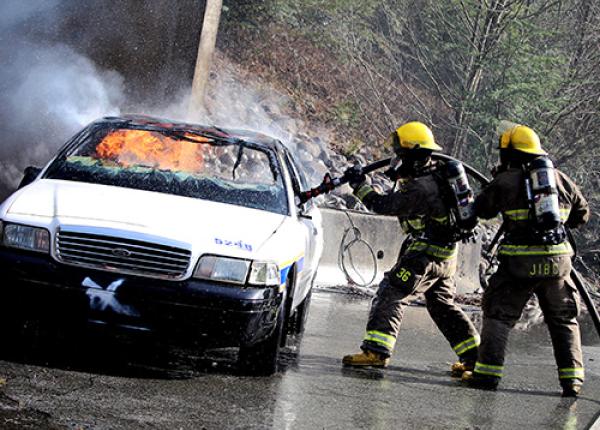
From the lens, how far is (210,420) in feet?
16.8

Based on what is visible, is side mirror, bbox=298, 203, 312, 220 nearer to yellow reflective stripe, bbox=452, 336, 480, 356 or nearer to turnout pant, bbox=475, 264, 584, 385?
turnout pant, bbox=475, 264, 584, 385

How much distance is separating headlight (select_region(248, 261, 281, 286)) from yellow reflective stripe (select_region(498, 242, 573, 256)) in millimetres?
2102

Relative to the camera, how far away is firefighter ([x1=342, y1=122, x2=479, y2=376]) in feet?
24.1

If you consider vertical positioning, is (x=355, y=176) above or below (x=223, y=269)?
above

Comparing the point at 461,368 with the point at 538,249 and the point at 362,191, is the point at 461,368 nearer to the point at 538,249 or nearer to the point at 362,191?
the point at 538,249

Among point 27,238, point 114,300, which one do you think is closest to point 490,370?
point 114,300

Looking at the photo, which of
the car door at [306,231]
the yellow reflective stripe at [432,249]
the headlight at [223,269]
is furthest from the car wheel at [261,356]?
the yellow reflective stripe at [432,249]

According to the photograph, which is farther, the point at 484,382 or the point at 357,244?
the point at 357,244

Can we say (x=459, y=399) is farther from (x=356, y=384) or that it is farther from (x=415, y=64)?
(x=415, y=64)

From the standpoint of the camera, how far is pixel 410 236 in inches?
309

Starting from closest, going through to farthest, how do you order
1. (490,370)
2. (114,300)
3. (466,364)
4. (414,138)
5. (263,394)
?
(114,300)
(263,394)
(490,370)
(414,138)
(466,364)

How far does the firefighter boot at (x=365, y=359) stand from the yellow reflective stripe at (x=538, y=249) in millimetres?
1176

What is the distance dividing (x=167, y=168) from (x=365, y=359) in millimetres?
2002

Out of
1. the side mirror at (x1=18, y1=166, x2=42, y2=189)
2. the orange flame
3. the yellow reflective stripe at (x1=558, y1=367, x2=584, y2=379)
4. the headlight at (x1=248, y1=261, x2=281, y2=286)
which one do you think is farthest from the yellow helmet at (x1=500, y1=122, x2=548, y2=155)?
the side mirror at (x1=18, y1=166, x2=42, y2=189)
